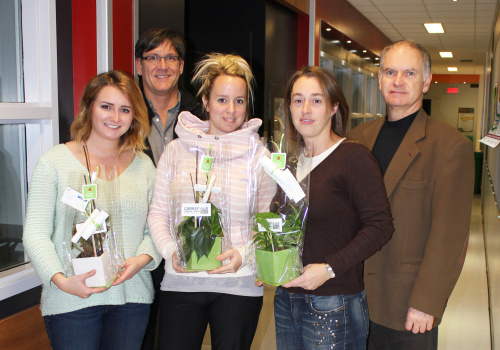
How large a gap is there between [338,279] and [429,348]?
511 mm

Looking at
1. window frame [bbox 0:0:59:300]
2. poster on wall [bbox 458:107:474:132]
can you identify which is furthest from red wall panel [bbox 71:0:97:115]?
poster on wall [bbox 458:107:474:132]

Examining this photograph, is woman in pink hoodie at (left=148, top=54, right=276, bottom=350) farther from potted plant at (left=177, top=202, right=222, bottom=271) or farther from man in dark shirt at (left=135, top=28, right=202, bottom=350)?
man in dark shirt at (left=135, top=28, right=202, bottom=350)

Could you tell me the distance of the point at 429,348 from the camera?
1877 millimetres

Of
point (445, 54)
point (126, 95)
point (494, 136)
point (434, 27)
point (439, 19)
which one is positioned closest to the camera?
point (126, 95)

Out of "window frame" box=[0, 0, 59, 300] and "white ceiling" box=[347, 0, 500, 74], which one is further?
"white ceiling" box=[347, 0, 500, 74]

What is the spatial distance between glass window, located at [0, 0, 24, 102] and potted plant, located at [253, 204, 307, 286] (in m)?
1.44

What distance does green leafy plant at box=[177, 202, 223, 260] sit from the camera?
1741 millimetres

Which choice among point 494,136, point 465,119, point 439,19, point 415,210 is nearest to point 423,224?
point 415,210

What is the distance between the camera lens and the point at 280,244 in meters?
1.66

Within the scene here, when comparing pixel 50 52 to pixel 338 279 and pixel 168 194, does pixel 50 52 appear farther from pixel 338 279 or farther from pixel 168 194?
pixel 338 279

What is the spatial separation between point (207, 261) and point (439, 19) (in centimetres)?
788

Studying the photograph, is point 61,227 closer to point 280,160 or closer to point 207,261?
point 207,261

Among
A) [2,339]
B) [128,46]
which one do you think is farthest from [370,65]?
[2,339]

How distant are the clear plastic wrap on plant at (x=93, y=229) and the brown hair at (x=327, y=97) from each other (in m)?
0.70
